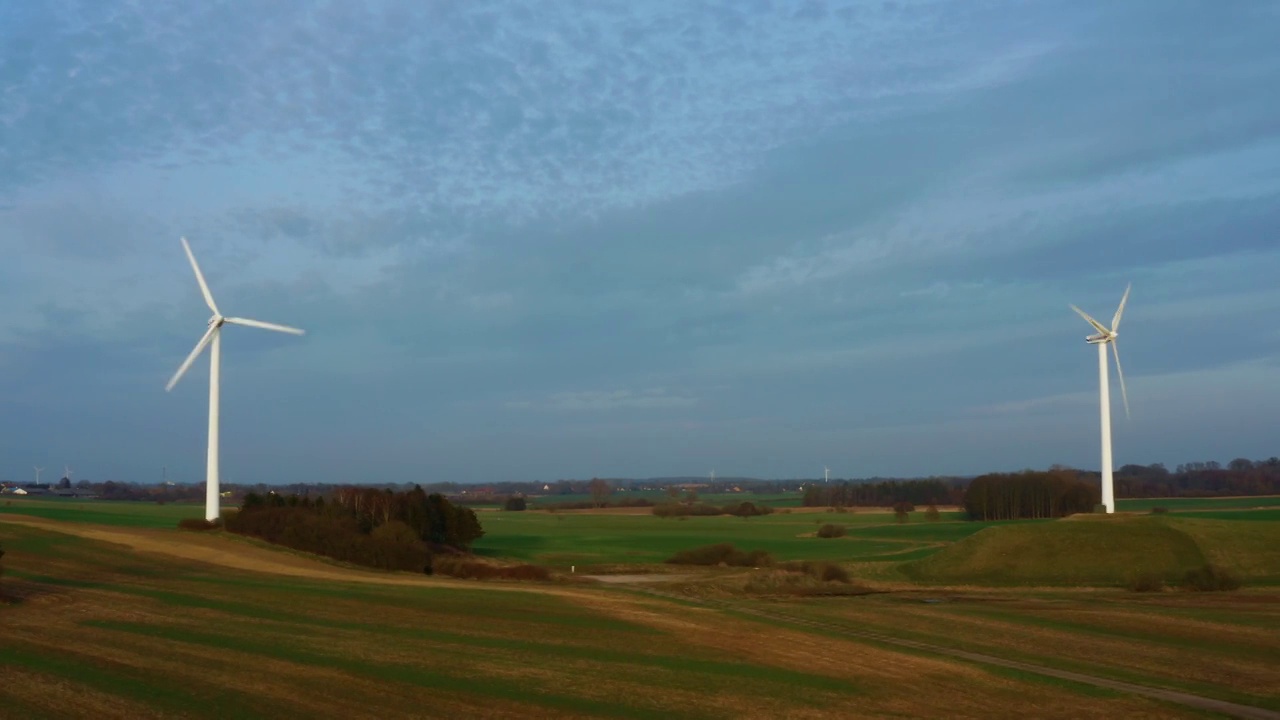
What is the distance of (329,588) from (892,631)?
2275cm

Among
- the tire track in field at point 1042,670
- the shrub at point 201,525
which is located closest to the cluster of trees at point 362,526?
the shrub at point 201,525

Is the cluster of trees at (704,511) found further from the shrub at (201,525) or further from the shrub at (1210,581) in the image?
the shrub at (1210,581)

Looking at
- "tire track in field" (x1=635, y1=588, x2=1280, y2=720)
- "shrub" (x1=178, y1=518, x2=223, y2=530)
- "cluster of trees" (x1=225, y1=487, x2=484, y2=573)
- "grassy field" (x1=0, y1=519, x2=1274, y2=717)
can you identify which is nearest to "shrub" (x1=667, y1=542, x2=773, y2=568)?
"cluster of trees" (x1=225, y1=487, x2=484, y2=573)

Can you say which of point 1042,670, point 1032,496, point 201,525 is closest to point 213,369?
point 201,525

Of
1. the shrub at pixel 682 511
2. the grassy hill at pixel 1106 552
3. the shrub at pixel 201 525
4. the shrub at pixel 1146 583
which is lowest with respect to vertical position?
the shrub at pixel 682 511

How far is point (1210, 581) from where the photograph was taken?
56.9 m

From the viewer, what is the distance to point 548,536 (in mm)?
117562

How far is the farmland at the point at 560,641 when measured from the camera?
74.5 ft

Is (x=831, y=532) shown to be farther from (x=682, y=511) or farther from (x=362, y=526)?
(x=682, y=511)

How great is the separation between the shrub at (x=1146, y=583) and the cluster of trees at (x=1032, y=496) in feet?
252

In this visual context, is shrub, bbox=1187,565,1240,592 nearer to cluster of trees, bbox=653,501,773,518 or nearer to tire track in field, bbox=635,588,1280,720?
tire track in field, bbox=635,588,1280,720

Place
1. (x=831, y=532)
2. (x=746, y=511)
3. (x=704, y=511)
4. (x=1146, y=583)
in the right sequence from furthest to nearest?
(x=704, y=511), (x=746, y=511), (x=831, y=532), (x=1146, y=583)

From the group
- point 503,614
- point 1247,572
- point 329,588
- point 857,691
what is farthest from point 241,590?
point 1247,572

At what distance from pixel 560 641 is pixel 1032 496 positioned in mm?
115536
